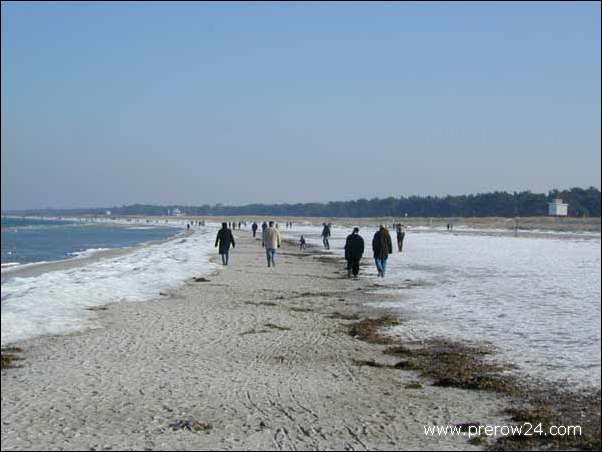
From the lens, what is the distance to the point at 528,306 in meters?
12.5

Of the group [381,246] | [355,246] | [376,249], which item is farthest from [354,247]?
[381,246]

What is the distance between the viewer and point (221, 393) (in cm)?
657

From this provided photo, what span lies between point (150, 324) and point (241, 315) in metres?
2.14

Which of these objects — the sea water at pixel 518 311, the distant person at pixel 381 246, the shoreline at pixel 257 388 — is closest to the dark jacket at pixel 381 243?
the distant person at pixel 381 246

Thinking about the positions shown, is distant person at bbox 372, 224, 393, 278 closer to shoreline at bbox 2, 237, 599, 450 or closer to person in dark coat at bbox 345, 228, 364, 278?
person in dark coat at bbox 345, 228, 364, 278

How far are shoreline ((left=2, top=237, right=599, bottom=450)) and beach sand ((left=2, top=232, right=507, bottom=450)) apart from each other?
0.02m

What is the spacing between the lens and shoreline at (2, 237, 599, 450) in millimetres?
5230

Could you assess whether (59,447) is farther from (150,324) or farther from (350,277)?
(350,277)

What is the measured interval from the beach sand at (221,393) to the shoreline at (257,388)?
0.7 inches

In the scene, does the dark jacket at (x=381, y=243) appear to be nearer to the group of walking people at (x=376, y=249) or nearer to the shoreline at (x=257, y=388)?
the group of walking people at (x=376, y=249)

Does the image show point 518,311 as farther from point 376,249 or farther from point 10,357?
point 10,357

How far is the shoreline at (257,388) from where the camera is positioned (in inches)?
206

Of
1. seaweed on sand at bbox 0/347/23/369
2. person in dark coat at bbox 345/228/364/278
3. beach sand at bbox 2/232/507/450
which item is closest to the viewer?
beach sand at bbox 2/232/507/450

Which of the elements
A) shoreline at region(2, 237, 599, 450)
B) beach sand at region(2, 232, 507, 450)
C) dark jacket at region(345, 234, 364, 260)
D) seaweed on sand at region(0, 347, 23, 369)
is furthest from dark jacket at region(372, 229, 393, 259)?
seaweed on sand at region(0, 347, 23, 369)
